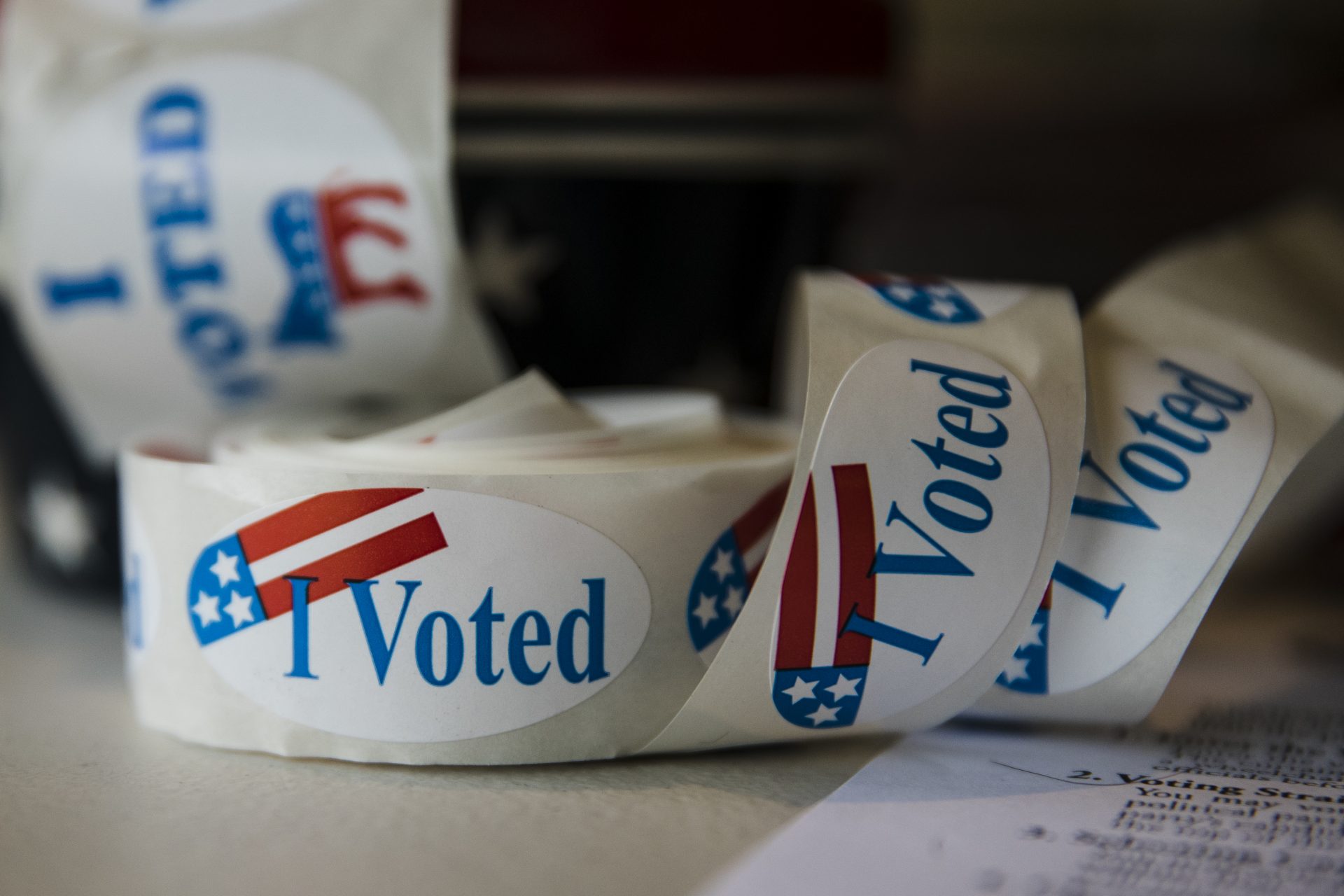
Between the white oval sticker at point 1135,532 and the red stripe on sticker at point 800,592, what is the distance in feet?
0.31

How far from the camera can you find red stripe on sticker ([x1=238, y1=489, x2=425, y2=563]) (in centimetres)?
44

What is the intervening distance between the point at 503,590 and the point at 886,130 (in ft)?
1.45

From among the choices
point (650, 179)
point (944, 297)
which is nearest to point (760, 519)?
point (944, 297)

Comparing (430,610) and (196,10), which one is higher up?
(196,10)

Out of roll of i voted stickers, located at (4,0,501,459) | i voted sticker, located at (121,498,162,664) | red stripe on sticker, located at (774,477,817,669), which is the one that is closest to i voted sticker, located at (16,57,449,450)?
roll of i voted stickers, located at (4,0,501,459)

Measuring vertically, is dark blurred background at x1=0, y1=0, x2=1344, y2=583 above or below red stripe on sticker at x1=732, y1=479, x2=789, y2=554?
above

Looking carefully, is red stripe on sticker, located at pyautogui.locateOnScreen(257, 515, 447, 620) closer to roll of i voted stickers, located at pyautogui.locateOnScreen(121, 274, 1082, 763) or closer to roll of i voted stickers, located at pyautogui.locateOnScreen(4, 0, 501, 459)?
roll of i voted stickers, located at pyautogui.locateOnScreen(121, 274, 1082, 763)

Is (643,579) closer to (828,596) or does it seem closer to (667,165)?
(828,596)

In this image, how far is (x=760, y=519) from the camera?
1.58 feet

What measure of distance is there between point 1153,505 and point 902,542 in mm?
108

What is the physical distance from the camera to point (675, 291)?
2.23 ft

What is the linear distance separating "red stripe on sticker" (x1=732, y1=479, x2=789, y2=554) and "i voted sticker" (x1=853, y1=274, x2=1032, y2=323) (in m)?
0.09

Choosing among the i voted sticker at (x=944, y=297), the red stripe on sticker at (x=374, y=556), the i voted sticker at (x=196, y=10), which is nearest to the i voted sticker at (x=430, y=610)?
the red stripe on sticker at (x=374, y=556)

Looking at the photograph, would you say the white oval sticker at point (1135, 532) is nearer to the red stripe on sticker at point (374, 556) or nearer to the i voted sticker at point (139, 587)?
the red stripe on sticker at point (374, 556)
